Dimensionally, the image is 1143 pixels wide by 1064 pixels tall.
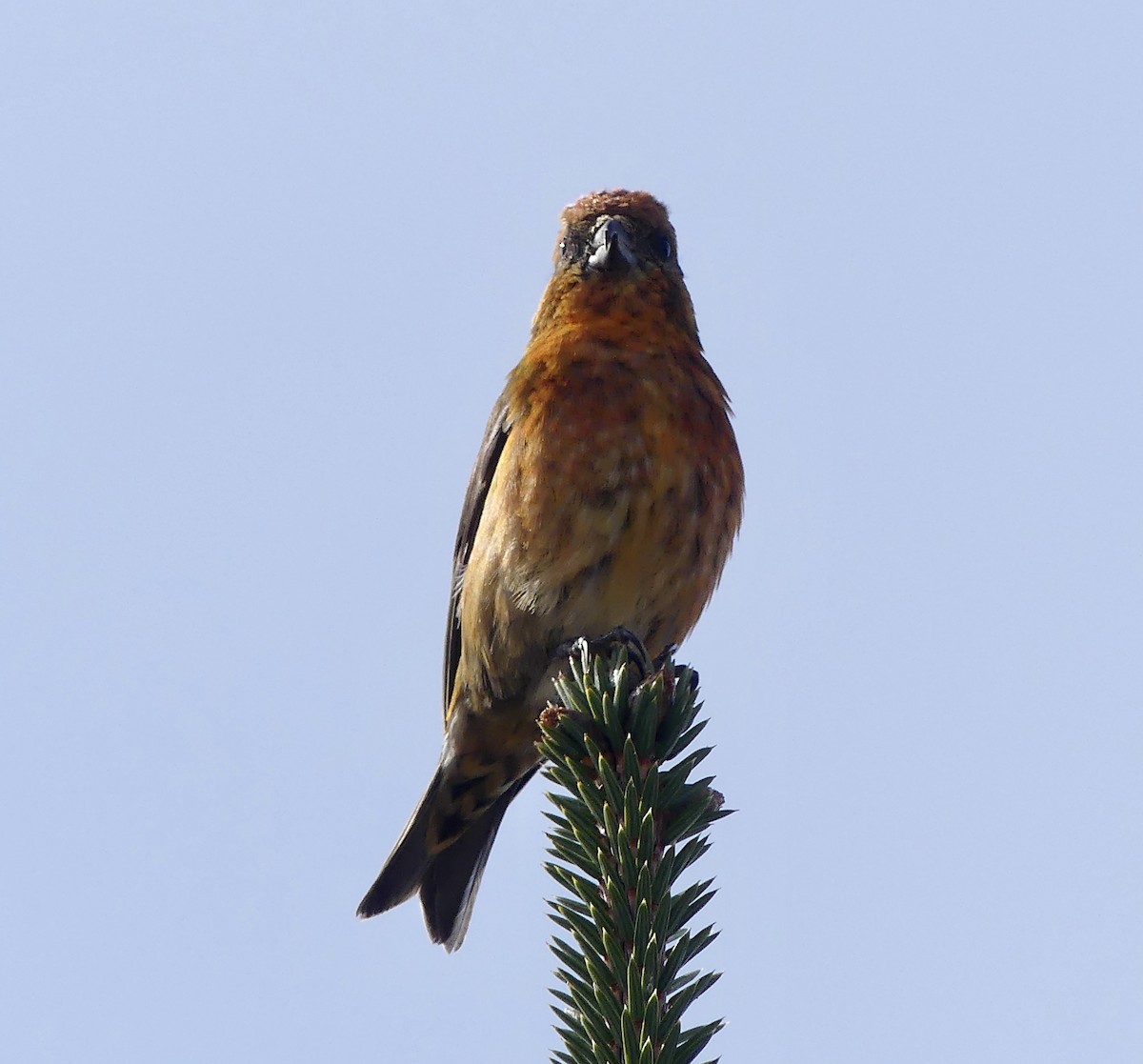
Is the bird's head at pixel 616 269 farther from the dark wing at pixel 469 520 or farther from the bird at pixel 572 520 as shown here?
the dark wing at pixel 469 520

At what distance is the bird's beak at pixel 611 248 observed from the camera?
20.6 ft

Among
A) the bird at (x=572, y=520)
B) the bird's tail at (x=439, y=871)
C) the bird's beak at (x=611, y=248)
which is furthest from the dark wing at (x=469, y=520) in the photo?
the bird's beak at (x=611, y=248)

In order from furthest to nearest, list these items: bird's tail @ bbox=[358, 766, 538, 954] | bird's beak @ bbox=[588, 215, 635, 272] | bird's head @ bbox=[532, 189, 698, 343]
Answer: bird's beak @ bbox=[588, 215, 635, 272] → bird's head @ bbox=[532, 189, 698, 343] → bird's tail @ bbox=[358, 766, 538, 954]

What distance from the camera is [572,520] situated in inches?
210

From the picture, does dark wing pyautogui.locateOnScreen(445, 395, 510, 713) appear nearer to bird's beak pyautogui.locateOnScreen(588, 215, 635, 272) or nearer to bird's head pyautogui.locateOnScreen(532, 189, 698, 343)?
bird's head pyautogui.locateOnScreen(532, 189, 698, 343)

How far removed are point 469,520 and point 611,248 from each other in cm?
137

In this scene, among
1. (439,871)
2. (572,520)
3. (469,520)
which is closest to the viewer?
(572,520)

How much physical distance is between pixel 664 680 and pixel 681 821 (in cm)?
43

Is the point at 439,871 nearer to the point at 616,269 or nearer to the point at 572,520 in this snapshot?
the point at 572,520

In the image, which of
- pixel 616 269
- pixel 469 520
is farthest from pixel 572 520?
pixel 616 269

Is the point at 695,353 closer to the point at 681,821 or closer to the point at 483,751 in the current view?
the point at 483,751

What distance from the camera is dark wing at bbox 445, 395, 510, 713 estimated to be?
20.0 ft

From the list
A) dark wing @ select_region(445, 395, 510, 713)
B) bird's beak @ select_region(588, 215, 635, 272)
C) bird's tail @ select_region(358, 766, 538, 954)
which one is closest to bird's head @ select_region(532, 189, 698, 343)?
bird's beak @ select_region(588, 215, 635, 272)

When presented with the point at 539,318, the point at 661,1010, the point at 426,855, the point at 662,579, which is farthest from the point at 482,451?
the point at 661,1010
